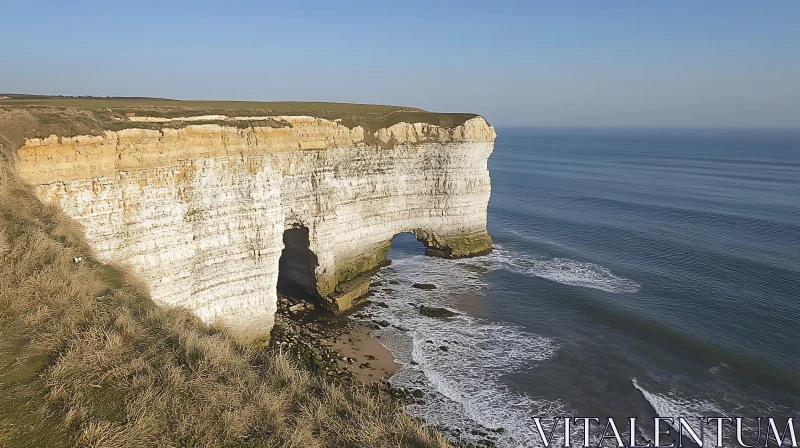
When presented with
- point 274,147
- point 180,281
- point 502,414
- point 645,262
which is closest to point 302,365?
point 180,281

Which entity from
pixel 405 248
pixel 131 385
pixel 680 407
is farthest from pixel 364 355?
pixel 405 248

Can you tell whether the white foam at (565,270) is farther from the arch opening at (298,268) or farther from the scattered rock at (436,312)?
the arch opening at (298,268)

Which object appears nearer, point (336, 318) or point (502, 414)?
point (502, 414)

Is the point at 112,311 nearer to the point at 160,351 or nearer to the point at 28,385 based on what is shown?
the point at 160,351

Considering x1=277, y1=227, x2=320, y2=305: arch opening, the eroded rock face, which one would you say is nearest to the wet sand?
the eroded rock face

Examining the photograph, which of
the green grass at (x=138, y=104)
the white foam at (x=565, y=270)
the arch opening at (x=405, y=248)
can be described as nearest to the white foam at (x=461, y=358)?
the white foam at (x=565, y=270)

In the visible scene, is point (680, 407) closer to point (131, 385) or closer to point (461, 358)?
point (461, 358)

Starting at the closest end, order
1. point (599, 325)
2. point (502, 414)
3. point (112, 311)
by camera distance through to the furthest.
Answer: point (112, 311)
point (502, 414)
point (599, 325)

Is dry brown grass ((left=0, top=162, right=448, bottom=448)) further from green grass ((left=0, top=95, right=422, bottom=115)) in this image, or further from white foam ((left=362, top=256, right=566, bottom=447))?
green grass ((left=0, top=95, right=422, bottom=115))
